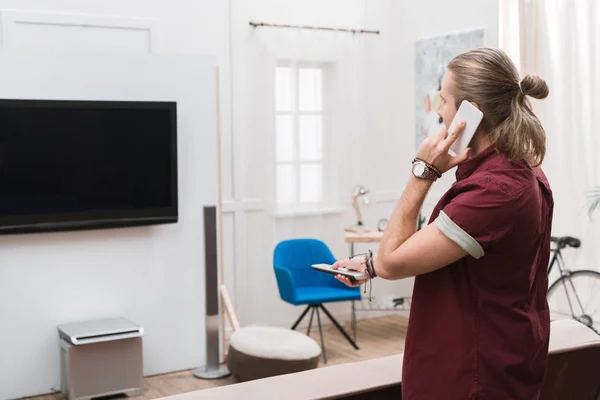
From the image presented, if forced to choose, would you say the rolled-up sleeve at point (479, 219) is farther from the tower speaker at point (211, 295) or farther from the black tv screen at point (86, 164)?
the tower speaker at point (211, 295)

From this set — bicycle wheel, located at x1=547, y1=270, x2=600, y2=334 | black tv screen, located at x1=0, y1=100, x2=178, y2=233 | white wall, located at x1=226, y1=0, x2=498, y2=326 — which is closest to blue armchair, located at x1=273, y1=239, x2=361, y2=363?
white wall, located at x1=226, y1=0, x2=498, y2=326

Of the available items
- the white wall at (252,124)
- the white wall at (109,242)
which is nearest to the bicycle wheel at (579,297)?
the white wall at (252,124)

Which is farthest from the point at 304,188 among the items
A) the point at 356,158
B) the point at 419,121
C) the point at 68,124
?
the point at 68,124

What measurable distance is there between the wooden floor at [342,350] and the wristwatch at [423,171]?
3.40m

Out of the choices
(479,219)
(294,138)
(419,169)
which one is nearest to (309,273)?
(294,138)

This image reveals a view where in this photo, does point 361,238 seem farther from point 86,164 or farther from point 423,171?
point 423,171

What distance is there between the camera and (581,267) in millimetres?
4961

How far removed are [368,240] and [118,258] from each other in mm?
1874

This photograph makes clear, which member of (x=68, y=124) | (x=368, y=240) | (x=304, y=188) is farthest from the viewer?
(x=304, y=188)

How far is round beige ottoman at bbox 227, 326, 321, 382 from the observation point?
15.1 feet

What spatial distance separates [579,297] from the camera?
4.95 metres

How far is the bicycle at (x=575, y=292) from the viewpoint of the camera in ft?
16.0

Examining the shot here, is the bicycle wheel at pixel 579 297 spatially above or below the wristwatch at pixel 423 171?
below

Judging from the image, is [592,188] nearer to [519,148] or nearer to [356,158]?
[356,158]
